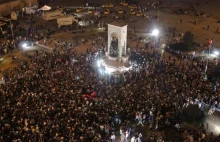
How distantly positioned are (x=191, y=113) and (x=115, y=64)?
1092 centimetres

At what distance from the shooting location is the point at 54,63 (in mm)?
30188

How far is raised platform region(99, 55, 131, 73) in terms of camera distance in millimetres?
30656

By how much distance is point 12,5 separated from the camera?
47.6 meters

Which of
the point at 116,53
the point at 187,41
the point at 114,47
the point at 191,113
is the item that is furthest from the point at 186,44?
the point at 191,113

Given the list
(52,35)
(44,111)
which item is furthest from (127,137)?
(52,35)

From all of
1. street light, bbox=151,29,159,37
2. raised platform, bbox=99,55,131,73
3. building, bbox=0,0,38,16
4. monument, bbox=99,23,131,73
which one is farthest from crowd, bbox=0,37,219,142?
building, bbox=0,0,38,16

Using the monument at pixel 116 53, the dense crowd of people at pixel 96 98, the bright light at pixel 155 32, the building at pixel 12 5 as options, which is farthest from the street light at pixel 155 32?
the building at pixel 12 5

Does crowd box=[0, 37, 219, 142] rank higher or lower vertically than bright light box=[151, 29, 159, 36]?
lower

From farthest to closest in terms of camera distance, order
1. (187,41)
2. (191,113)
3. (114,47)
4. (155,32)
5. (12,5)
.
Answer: (12,5) < (155,32) < (187,41) < (114,47) < (191,113)

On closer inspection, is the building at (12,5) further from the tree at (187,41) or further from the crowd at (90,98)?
the tree at (187,41)

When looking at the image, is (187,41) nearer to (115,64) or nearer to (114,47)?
(114,47)

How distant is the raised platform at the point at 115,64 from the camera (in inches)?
1207

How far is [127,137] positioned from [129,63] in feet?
37.0

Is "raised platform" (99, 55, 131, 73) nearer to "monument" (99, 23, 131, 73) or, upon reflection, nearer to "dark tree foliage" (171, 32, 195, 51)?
"monument" (99, 23, 131, 73)
